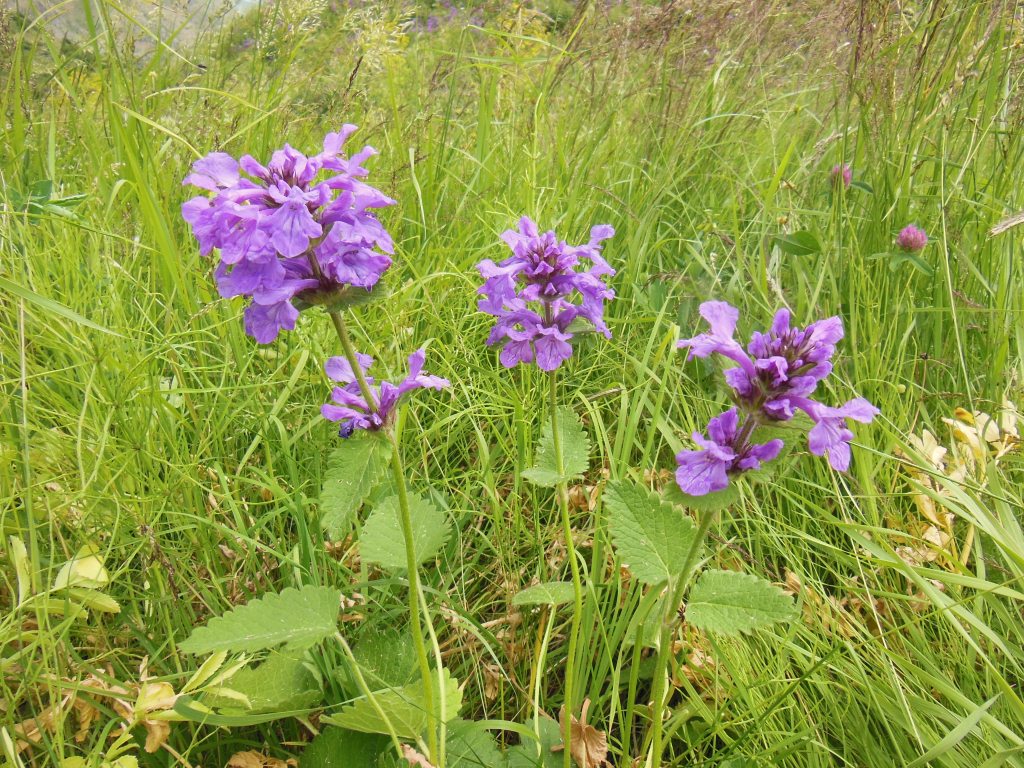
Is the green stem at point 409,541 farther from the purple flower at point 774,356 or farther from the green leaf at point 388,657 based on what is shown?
the purple flower at point 774,356

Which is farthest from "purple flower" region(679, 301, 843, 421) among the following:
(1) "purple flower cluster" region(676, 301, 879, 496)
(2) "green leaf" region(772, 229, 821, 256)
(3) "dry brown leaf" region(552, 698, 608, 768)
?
(2) "green leaf" region(772, 229, 821, 256)

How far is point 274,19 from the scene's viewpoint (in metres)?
2.18

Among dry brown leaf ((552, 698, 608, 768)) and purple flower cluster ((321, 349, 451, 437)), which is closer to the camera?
purple flower cluster ((321, 349, 451, 437))

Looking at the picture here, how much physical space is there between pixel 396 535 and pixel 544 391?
69 centimetres

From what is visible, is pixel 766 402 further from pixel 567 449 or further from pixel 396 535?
pixel 396 535

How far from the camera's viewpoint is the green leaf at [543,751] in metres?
1.30

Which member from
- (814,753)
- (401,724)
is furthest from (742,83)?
(401,724)

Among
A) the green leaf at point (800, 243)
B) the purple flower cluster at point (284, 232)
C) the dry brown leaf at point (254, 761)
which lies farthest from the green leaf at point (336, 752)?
the green leaf at point (800, 243)

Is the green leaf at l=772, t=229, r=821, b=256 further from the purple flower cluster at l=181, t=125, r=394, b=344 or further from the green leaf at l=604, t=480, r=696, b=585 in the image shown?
the purple flower cluster at l=181, t=125, r=394, b=344

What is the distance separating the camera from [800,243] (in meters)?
2.23

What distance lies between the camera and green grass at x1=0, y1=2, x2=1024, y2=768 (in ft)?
4.43

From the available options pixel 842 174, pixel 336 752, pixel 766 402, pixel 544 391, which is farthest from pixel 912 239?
pixel 336 752

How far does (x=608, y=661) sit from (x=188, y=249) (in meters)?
1.68

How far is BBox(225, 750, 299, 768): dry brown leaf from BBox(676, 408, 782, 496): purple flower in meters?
0.89
